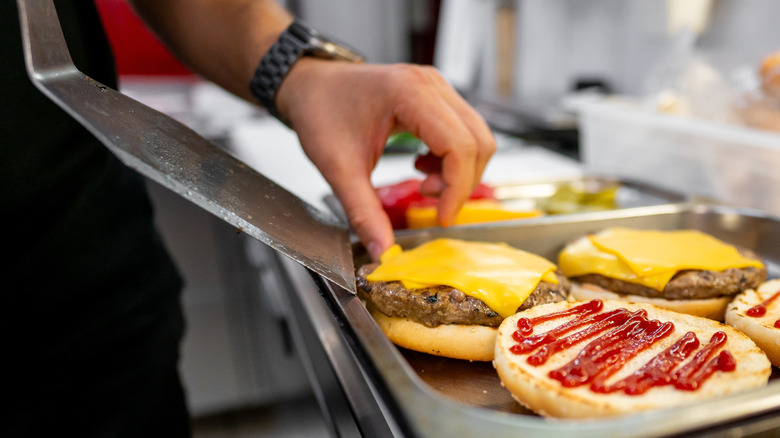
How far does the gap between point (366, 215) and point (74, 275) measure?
0.61 metres

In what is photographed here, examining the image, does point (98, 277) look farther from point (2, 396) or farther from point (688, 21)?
point (688, 21)

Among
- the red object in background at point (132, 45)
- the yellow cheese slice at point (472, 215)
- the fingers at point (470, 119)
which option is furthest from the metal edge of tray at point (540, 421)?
the red object in background at point (132, 45)

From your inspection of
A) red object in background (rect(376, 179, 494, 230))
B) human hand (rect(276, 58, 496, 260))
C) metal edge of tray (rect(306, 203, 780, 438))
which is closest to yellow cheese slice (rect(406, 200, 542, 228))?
red object in background (rect(376, 179, 494, 230))

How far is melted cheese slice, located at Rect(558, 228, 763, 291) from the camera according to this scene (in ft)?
2.93

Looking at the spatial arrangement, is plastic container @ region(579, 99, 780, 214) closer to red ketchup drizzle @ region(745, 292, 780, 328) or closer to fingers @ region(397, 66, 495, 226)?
red ketchup drizzle @ region(745, 292, 780, 328)

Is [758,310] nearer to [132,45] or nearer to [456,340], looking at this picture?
[456,340]

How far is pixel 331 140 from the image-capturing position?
3.37 ft

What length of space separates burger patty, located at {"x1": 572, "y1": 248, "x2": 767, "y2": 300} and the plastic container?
52cm

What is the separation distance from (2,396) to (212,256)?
1.61 meters

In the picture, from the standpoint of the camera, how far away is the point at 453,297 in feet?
2.58

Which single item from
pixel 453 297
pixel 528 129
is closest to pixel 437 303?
pixel 453 297

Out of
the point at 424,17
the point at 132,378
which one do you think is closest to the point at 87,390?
the point at 132,378

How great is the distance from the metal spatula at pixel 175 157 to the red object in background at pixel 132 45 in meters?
4.14

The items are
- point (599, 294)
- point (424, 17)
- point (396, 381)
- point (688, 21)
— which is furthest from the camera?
point (424, 17)
